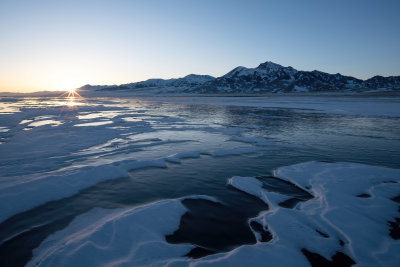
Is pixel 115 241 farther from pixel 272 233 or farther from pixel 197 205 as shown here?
pixel 272 233

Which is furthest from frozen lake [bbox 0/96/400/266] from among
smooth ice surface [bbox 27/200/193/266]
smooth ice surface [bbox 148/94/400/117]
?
smooth ice surface [bbox 148/94/400/117]

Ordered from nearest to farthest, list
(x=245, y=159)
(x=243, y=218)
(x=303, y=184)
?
(x=243, y=218), (x=303, y=184), (x=245, y=159)

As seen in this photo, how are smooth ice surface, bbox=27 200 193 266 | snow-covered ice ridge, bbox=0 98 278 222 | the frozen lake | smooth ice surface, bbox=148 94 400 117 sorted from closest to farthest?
1. smooth ice surface, bbox=27 200 193 266
2. the frozen lake
3. snow-covered ice ridge, bbox=0 98 278 222
4. smooth ice surface, bbox=148 94 400 117

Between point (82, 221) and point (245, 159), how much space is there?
19.2 feet

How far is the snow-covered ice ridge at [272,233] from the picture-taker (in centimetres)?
324

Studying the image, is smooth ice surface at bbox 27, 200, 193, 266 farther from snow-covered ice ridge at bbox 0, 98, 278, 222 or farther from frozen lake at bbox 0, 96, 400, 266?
snow-covered ice ridge at bbox 0, 98, 278, 222

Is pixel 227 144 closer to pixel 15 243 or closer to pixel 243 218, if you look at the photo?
pixel 243 218

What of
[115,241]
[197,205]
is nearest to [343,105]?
[197,205]

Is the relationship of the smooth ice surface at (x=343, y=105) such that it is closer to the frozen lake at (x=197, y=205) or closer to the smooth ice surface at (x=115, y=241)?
the frozen lake at (x=197, y=205)

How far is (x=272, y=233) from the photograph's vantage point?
3947 mm

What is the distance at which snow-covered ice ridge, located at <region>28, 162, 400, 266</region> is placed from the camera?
10.6ft

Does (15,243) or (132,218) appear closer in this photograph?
(15,243)

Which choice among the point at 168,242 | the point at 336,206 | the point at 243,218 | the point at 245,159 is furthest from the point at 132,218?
the point at 245,159

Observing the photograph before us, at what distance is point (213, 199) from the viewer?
5.42 metres
